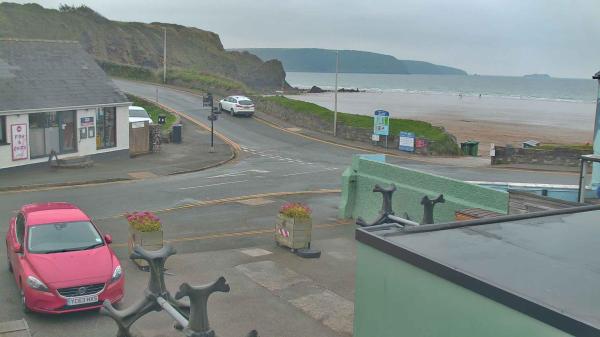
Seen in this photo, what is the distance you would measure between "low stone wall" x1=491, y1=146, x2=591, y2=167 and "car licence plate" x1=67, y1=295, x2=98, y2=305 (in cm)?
3156

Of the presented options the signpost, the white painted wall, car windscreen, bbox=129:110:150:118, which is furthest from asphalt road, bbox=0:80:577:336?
car windscreen, bbox=129:110:150:118

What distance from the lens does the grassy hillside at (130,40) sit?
122188 millimetres

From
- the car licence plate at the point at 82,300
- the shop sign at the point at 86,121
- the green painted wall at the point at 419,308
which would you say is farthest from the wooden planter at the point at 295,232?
the shop sign at the point at 86,121

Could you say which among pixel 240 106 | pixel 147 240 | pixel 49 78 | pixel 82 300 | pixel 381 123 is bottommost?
pixel 82 300

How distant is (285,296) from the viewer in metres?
13.0

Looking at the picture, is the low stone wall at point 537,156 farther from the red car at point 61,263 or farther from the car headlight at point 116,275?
the car headlight at point 116,275

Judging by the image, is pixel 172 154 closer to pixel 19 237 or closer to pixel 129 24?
pixel 19 237

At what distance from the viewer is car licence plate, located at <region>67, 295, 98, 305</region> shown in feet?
36.9

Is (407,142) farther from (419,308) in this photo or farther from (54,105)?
(419,308)

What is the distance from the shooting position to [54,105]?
2814 cm

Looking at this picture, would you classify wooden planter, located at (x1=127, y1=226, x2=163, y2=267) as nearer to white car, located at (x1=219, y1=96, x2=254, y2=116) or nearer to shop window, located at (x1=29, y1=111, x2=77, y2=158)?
shop window, located at (x1=29, y1=111, x2=77, y2=158)

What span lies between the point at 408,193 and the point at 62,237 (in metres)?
10.0

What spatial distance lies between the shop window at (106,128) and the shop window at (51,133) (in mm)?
1574

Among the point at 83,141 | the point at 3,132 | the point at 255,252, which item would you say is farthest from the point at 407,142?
the point at 255,252
